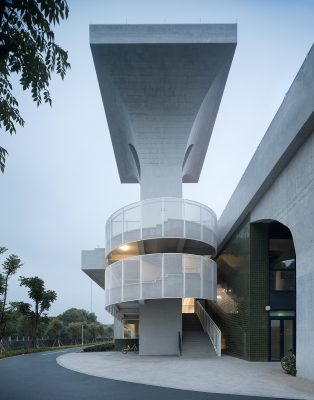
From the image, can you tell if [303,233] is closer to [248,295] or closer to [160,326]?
[248,295]

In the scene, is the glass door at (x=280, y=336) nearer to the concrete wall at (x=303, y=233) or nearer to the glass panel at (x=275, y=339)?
the glass panel at (x=275, y=339)

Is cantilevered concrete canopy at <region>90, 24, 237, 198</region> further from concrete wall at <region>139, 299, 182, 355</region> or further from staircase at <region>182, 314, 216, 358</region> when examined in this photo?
staircase at <region>182, 314, 216, 358</region>

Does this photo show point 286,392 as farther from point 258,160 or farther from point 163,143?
point 163,143

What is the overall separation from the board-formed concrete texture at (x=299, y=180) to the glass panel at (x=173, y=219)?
569 centimetres

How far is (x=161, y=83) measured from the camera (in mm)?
27641

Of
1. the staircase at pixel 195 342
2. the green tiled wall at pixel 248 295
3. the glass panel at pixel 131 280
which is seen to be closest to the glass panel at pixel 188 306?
the staircase at pixel 195 342

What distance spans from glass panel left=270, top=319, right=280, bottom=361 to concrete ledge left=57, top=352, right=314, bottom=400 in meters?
1.30

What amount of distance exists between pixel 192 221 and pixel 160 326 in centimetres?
600

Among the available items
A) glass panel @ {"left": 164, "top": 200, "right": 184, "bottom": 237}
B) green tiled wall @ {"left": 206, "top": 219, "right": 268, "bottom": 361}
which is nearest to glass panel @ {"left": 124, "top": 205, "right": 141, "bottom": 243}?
glass panel @ {"left": 164, "top": 200, "right": 184, "bottom": 237}

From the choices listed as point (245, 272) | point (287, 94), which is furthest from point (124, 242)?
point (287, 94)

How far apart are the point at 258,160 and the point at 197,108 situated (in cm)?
945

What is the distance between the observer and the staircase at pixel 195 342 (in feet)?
81.1

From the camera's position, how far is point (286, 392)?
40.6 feet

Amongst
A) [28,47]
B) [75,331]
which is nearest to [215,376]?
[28,47]
